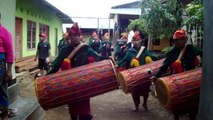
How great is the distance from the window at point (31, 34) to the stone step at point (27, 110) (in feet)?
31.8

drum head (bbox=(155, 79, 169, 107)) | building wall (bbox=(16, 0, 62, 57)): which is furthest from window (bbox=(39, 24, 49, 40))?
drum head (bbox=(155, 79, 169, 107))

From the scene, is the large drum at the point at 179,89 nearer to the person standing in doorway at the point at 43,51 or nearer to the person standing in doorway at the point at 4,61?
the person standing in doorway at the point at 4,61

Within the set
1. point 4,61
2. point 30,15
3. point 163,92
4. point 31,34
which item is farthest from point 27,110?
point 31,34

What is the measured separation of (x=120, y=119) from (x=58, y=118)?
1257mm

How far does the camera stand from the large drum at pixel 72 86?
445 cm

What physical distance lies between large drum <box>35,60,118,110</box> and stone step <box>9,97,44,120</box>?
1.29 m

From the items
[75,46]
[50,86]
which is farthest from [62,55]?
[50,86]

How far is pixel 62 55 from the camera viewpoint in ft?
17.1

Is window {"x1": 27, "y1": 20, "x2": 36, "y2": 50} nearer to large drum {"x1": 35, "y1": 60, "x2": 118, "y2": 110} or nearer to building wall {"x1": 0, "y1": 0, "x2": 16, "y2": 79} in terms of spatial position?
building wall {"x1": 0, "y1": 0, "x2": 16, "y2": 79}

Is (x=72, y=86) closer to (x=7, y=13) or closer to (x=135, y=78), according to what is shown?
(x=135, y=78)

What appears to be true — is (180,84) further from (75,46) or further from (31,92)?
(31,92)

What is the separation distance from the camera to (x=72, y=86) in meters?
4.46

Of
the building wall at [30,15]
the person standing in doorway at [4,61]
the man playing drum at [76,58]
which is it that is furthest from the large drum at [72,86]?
the building wall at [30,15]

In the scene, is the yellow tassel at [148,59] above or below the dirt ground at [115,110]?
above
